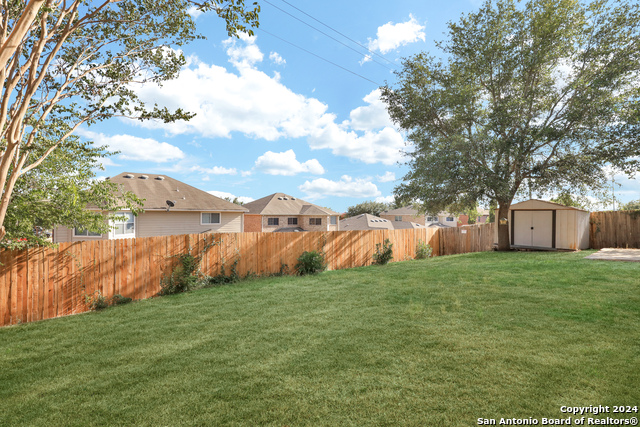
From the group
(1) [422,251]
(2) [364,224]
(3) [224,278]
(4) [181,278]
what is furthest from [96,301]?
(2) [364,224]

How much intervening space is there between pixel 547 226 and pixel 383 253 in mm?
10106

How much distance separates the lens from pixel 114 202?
235 inches

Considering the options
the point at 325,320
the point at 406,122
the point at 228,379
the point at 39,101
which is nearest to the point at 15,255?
the point at 39,101

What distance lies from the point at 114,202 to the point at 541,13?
19634mm

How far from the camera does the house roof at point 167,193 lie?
18.9 m

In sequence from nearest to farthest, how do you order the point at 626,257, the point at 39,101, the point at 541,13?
the point at 39,101, the point at 626,257, the point at 541,13

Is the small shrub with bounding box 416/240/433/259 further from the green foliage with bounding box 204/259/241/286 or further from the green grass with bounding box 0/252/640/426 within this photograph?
the green foliage with bounding box 204/259/241/286

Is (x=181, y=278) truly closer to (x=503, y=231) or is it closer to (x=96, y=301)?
(x=96, y=301)

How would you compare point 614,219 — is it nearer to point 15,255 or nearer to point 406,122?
point 406,122

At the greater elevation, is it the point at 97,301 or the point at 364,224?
the point at 364,224

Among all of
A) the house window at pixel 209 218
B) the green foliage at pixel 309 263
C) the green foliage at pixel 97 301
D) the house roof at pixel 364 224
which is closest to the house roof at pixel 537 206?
the green foliage at pixel 309 263

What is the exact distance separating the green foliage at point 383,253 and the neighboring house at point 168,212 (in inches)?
474

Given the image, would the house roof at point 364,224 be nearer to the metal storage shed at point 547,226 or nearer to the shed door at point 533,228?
the metal storage shed at point 547,226

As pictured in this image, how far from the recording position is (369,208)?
58000mm
